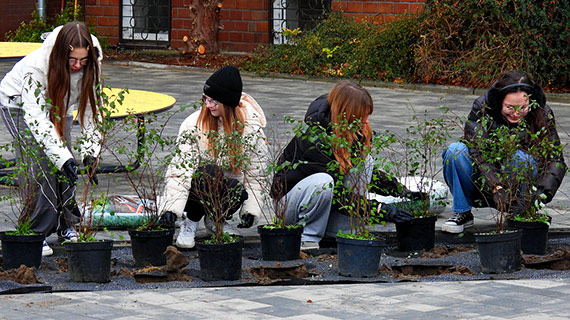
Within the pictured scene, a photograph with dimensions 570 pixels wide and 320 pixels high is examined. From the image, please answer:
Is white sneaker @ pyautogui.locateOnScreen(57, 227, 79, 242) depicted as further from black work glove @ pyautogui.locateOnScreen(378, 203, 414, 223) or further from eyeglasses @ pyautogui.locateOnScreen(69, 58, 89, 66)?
black work glove @ pyautogui.locateOnScreen(378, 203, 414, 223)

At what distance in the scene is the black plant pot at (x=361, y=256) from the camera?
5977mm

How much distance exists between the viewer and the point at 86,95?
6.75m

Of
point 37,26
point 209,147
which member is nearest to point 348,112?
point 209,147

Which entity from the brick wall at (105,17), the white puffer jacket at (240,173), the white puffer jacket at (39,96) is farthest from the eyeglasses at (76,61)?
the brick wall at (105,17)

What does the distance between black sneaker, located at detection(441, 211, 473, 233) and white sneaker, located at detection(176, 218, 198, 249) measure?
5.50 ft

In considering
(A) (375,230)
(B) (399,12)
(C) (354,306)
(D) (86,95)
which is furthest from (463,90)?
(C) (354,306)

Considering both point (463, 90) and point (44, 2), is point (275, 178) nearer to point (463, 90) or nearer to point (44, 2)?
point (463, 90)

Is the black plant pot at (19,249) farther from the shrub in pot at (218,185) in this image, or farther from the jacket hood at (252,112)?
the jacket hood at (252,112)

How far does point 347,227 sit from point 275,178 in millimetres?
590

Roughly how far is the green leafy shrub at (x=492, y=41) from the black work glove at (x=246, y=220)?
1004cm

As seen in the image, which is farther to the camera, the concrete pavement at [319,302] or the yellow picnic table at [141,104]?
the yellow picnic table at [141,104]

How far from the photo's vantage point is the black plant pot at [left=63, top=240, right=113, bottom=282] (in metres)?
5.83

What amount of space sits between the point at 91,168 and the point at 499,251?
7.83 ft

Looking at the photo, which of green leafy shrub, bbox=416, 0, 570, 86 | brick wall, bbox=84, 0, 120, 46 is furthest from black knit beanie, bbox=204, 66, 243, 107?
brick wall, bbox=84, 0, 120, 46
